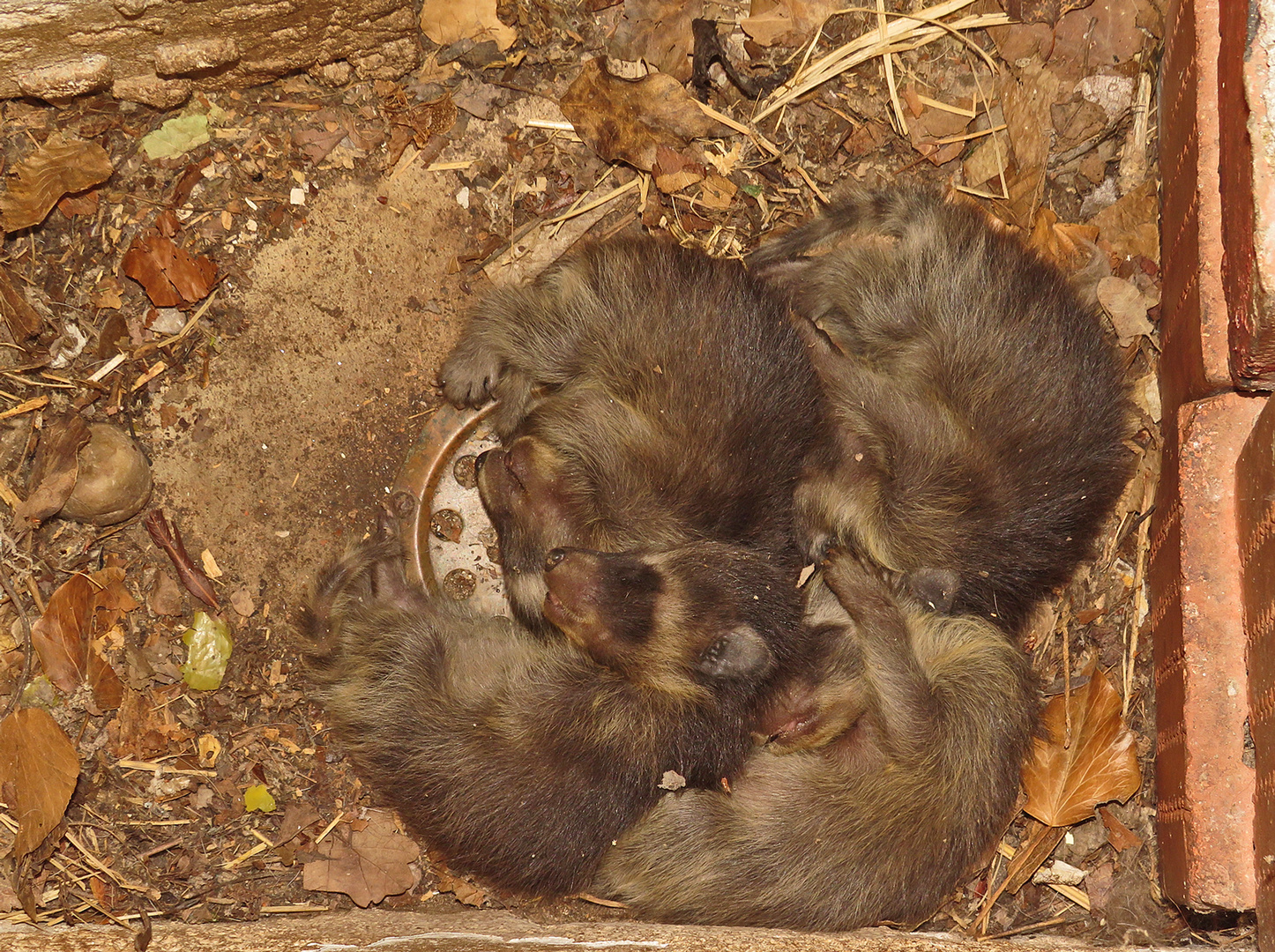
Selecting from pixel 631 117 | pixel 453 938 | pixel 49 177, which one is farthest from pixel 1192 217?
pixel 49 177

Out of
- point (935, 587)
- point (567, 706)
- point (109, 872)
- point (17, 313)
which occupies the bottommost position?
point (109, 872)

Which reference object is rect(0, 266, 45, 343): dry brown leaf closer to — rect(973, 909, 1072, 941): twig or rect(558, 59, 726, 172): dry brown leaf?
rect(558, 59, 726, 172): dry brown leaf

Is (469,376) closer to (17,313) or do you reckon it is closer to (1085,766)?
(17,313)

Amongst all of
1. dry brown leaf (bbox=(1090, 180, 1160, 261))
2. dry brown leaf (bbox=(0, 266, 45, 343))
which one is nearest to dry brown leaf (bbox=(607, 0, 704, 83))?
dry brown leaf (bbox=(1090, 180, 1160, 261))

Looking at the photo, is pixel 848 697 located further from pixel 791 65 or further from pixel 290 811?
pixel 791 65

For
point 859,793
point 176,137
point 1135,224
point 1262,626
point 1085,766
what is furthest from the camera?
point 1135,224

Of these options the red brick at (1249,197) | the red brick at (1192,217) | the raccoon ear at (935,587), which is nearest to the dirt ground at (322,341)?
the red brick at (1192,217)
